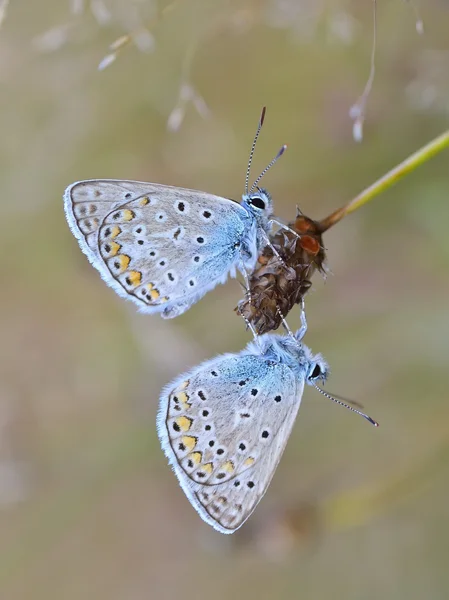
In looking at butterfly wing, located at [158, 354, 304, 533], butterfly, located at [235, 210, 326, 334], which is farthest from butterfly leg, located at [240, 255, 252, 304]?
butterfly wing, located at [158, 354, 304, 533]

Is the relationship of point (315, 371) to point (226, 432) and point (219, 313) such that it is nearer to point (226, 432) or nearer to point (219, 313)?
point (226, 432)

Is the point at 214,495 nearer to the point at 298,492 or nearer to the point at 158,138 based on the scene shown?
the point at 298,492

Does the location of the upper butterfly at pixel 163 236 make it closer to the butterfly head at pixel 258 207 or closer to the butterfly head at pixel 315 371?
the butterfly head at pixel 258 207

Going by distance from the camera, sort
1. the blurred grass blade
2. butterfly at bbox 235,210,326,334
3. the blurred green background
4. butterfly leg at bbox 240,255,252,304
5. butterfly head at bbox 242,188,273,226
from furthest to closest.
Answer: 1. the blurred green background
2. butterfly head at bbox 242,188,273,226
3. butterfly leg at bbox 240,255,252,304
4. butterfly at bbox 235,210,326,334
5. the blurred grass blade

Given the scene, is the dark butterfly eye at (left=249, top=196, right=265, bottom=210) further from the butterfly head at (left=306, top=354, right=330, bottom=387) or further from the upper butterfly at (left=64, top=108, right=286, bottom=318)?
the butterfly head at (left=306, top=354, right=330, bottom=387)

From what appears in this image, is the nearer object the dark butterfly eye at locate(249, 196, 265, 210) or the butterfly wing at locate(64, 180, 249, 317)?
the butterfly wing at locate(64, 180, 249, 317)

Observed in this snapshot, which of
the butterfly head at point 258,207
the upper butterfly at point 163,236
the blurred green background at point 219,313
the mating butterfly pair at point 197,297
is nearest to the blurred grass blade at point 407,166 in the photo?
the mating butterfly pair at point 197,297

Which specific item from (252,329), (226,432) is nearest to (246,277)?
(252,329)
